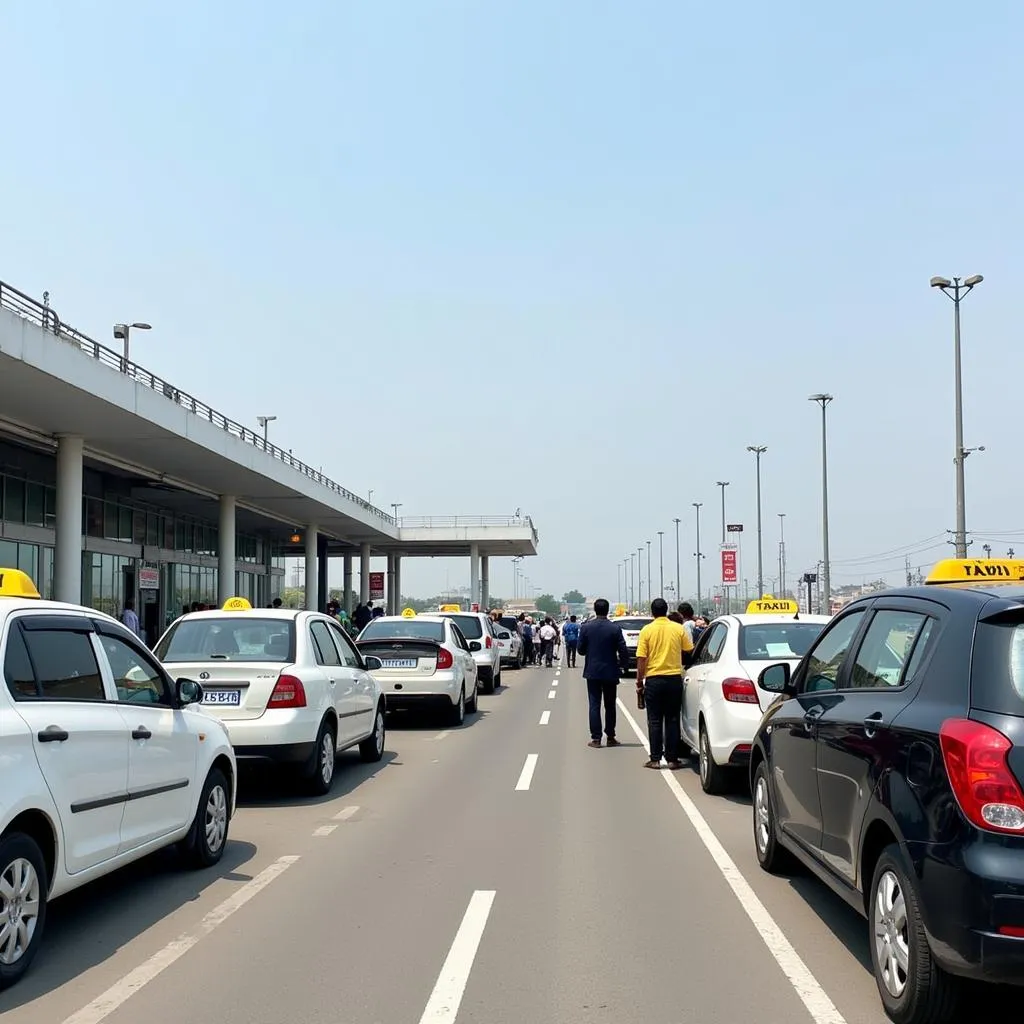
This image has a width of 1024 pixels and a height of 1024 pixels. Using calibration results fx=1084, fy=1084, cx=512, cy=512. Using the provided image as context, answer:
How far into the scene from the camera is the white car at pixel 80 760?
5.05 metres

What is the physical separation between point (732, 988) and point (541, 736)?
35.7ft

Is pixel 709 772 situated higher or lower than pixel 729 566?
lower

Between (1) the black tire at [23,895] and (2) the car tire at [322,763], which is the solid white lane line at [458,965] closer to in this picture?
(1) the black tire at [23,895]

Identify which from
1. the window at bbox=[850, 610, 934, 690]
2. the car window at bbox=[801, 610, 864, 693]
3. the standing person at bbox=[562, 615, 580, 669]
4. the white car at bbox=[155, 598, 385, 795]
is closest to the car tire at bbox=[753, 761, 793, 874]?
the car window at bbox=[801, 610, 864, 693]

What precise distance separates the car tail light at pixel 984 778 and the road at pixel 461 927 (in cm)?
129

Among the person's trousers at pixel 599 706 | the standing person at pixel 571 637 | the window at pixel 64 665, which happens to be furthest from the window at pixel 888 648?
the standing person at pixel 571 637

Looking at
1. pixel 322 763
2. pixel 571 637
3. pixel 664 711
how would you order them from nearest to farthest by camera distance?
pixel 322 763
pixel 664 711
pixel 571 637

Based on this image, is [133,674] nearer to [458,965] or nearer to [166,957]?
[166,957]

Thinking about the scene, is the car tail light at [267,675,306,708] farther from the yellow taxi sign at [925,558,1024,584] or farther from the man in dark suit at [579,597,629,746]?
the yellow taxi sign at [925,558,1024,584]

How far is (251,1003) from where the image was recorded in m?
4.87

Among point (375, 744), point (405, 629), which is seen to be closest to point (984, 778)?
point (375, 744)

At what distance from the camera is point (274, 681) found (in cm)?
993

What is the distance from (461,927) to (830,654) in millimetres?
2644

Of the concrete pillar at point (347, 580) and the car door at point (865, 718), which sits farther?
the concrete pillar at point (347, 580)
